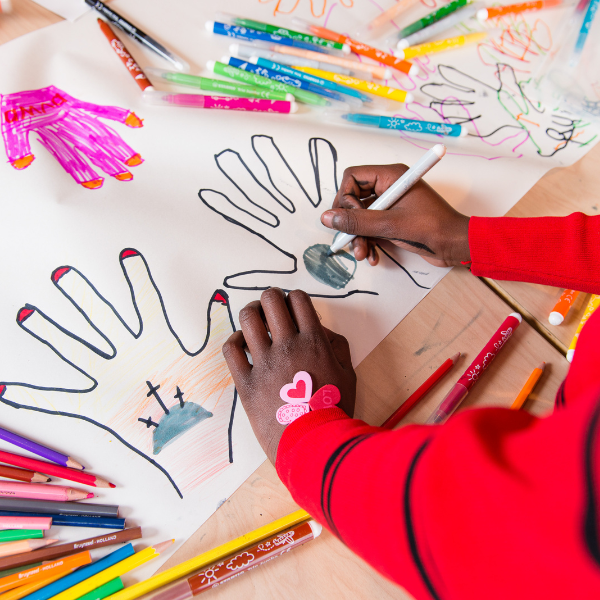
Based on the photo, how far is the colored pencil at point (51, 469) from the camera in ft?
1.46

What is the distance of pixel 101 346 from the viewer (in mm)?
505

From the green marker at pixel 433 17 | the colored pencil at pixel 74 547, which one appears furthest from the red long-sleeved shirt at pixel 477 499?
the green marker at pixel 433 17

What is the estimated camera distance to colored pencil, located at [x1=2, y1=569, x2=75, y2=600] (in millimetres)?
405

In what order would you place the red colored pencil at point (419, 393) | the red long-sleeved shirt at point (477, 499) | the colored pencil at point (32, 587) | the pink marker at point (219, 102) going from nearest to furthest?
the red long-sleeved shirt at point (477, 499) < the colored pencil at point (32, 587) < the red colored pencil at point (419, 393) < the pink marker at point (219, 102)

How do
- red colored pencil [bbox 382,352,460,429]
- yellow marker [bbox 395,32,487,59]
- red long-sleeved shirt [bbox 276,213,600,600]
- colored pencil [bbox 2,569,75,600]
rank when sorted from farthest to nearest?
yellow marker [bbox 395,32,487,59] < red colored pencil [bbox 382,352,460,429] < colored pencil [bbox 2,569,75,600] < red long-sleeved shirt [bbox 276,213,600,600]

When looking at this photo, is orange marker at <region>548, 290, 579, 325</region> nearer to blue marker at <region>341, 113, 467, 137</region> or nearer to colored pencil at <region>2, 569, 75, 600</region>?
blue marker at <region>341, 113, 467, 137</region>

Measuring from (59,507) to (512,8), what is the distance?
1072 millimetres

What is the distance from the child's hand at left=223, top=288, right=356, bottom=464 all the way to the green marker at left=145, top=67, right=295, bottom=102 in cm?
34

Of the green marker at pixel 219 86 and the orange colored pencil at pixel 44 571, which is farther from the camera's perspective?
the green marker at pixel 219 86

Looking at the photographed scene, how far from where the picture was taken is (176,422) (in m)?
0.49

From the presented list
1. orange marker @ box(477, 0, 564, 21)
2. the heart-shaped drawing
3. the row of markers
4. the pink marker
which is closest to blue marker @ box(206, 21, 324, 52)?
the row of markers

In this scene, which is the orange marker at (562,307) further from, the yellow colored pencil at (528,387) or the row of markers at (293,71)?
the row of markers at (293,71)

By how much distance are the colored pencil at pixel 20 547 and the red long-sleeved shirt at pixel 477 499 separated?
263mm

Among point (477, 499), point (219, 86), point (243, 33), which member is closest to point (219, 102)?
point (219, 86)
